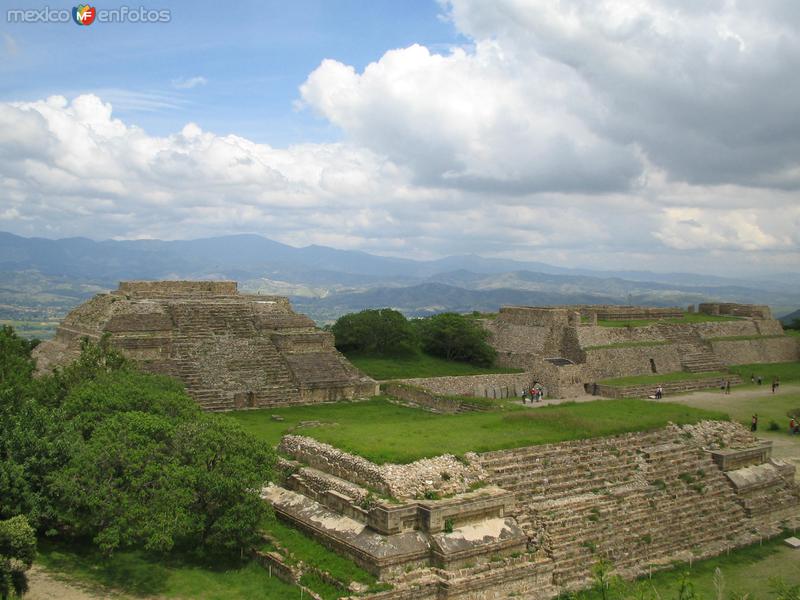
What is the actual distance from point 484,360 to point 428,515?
25.0 metres

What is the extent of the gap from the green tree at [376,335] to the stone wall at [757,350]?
1867 cm

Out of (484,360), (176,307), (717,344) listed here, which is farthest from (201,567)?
(717,344)

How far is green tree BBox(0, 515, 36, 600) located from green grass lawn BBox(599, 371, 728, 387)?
90.1 ft

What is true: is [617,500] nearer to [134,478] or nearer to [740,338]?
[134,478]

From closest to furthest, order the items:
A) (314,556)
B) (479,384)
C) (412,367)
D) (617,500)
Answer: (314,556) < (617,500) < (479,384) < (412,367)

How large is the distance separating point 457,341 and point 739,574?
2340cm

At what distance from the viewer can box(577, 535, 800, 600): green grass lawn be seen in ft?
48.0

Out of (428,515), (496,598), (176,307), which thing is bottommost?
(496,598)

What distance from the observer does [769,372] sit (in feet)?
134

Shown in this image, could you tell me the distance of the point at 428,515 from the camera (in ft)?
45.4

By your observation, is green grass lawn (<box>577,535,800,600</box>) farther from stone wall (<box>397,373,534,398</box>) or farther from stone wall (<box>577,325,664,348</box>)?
stone wall (<box>577,325,664,348</box>)

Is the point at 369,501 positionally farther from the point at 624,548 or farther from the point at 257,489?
the point at 624,548

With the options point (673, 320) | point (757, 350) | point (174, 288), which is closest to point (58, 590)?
point (174, 288)

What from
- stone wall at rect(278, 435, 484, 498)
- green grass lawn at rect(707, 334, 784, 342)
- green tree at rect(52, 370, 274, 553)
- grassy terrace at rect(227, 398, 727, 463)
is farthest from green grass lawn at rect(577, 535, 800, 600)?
green grass lawn at rect(707, 334, 784, 342)
